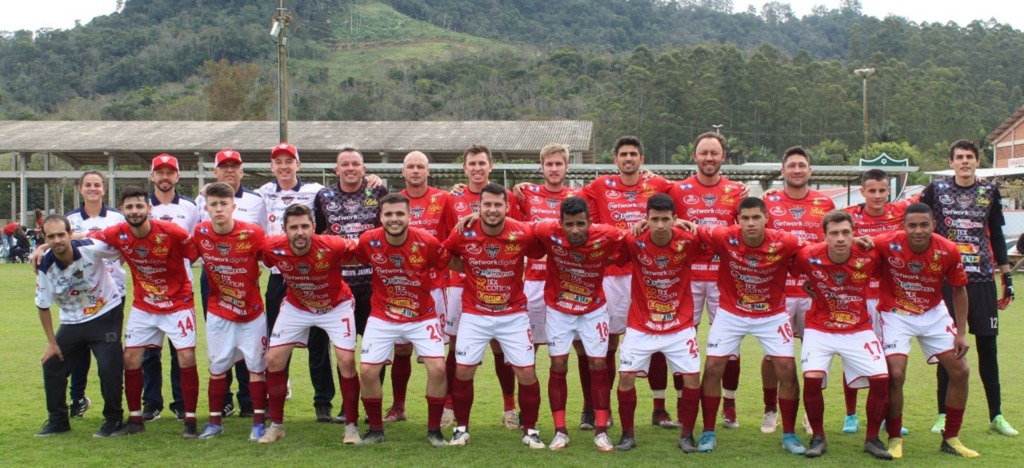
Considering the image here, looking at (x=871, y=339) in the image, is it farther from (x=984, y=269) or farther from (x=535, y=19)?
(x=535, y=19)

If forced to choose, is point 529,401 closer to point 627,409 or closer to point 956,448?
point 627,409

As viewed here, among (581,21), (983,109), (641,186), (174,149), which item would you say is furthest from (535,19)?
(641,186)

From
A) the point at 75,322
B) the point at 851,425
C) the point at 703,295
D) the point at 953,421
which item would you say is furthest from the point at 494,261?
the point at 953,421

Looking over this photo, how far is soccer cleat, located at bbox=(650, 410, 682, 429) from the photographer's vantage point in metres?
7.05

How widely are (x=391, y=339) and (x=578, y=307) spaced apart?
4.63 feet

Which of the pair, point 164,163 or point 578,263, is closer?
point 578,263

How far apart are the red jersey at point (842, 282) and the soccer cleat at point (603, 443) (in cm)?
171

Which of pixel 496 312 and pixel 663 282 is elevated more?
pixel 663 282

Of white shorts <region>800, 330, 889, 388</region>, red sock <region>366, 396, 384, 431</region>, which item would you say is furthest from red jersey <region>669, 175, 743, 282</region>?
red sock <region>366, 396, 384, 431</region>

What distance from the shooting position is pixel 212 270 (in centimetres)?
660

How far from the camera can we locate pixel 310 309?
661cm

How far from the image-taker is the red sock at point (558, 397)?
6.43 metres

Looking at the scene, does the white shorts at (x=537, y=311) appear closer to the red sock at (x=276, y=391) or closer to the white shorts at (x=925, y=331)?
the red sock at (x=276, y=391)

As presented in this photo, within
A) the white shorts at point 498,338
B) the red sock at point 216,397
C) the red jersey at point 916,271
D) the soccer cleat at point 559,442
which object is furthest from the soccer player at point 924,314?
the red sock at point 216,397
